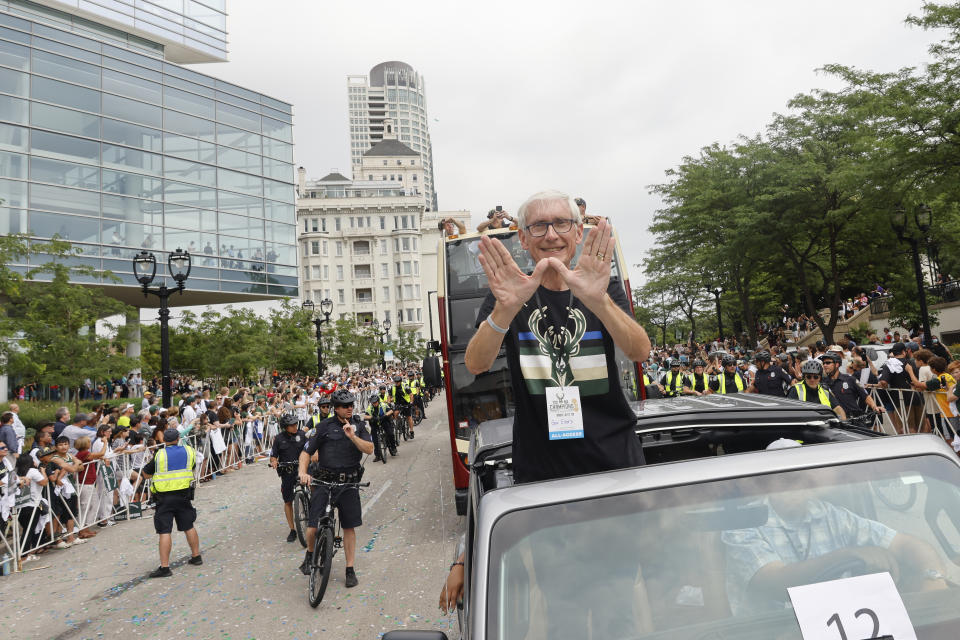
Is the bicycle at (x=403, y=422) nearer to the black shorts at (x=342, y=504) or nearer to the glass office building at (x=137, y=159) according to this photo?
the black shorts at (x=342, y=504)

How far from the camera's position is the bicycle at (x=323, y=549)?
6.14 metres

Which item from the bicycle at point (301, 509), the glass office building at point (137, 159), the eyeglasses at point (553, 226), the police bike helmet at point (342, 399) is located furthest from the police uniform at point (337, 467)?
the glass office building at point (137, 159)

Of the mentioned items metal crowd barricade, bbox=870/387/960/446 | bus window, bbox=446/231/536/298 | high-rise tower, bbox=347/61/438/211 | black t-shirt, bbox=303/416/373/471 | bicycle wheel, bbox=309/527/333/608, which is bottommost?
bicycle wheel, bbox=309/527/333/608

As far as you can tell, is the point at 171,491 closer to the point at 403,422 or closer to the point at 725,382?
the point at 725,382

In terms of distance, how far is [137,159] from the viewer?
115 feet

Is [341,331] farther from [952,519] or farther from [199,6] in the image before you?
[952,519]

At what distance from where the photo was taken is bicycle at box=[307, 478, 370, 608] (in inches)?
242

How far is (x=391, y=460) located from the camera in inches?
639

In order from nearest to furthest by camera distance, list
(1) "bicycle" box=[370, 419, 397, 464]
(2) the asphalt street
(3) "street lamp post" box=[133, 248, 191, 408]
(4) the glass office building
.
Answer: (2) the asphalt street, (3) "street lamp post" box=[133, 248, 191, 408], (1) "bicycle" box=[370, 419, 397, 464], (4) the glass office building

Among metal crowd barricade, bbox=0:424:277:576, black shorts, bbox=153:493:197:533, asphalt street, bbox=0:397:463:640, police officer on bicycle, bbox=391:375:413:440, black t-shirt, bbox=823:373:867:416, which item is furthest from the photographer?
police officer on bicycle, bbox=391:375:413:440

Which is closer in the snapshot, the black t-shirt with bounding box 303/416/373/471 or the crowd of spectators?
the black t-shirt with bounding box 303/416/373/471

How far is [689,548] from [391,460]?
48.9ft

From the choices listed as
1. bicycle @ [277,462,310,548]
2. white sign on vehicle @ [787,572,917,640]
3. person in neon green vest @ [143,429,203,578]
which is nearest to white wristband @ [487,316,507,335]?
white sign on vehicle @ [787,572,917,640]

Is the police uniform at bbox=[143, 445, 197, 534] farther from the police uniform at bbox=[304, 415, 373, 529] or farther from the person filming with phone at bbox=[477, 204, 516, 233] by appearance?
the person filming with phone at bbox=[477, 204, 516, 233]
